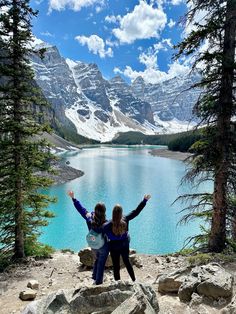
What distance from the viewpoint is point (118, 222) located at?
6.85m

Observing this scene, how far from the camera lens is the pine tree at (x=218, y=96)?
10352 millimetres

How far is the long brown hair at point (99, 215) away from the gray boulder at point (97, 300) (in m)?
1.60

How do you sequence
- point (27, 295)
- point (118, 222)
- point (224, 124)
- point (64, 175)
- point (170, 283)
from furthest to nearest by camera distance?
point (64, 175), point (224, 124), point (27, 295), point (170, 283), point (118, 222)

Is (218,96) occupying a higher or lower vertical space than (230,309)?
higher

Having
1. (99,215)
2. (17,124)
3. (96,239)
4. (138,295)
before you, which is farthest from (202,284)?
(17,124)

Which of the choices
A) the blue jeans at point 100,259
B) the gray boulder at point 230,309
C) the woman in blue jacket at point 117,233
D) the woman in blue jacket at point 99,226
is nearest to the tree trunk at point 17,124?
the woman in blue jacket at point 99,226

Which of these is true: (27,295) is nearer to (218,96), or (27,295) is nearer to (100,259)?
(100,259)

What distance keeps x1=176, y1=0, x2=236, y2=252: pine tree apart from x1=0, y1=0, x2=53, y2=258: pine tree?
6521mm

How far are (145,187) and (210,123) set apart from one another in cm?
4234

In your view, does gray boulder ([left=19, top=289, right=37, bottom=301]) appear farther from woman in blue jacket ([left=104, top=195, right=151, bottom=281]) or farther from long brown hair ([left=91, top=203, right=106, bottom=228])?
long brown hair ([left=91, top=203, right=106, bottom=228])

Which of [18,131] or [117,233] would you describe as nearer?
[117,233]

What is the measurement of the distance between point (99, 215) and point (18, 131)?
7105 millimetres

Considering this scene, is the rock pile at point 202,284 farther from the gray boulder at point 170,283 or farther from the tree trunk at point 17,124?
the tree trunk at point 17,124

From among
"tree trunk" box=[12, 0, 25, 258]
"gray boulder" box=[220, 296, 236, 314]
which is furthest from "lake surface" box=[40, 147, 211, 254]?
"gray boulder" box=[220, 296, 236, 314]
